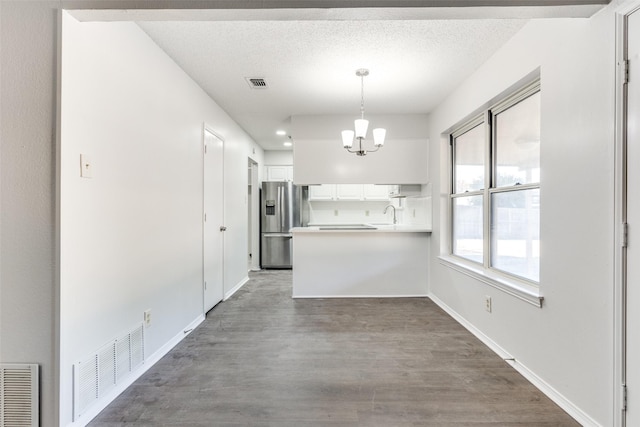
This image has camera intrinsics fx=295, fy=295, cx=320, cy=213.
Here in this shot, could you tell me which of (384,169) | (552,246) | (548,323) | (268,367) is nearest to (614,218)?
(552,246)

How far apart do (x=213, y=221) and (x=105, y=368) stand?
185cm

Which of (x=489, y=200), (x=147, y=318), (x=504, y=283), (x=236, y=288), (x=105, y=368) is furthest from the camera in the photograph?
(x=236, y=288)

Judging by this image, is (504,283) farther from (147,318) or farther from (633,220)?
(147,318)

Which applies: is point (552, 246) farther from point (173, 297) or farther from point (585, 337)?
point (173, 297)

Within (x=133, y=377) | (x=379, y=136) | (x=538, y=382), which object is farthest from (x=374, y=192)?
(x=133, y=377)

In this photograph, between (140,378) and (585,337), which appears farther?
(140,378)

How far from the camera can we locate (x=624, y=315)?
1372 mm

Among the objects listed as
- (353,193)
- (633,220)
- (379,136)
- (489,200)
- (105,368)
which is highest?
(379,136)

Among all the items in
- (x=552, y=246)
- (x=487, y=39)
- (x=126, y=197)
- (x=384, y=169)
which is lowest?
(x=552, y=246)

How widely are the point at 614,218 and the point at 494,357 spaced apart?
55.2 inches

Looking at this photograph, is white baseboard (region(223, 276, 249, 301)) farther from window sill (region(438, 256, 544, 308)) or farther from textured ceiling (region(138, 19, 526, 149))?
window sill (region(438, 256, 544, 308))

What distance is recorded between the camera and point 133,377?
1.98 metres

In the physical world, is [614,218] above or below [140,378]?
above

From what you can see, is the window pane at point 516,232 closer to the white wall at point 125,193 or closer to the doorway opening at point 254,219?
the white wall at point 125,193
